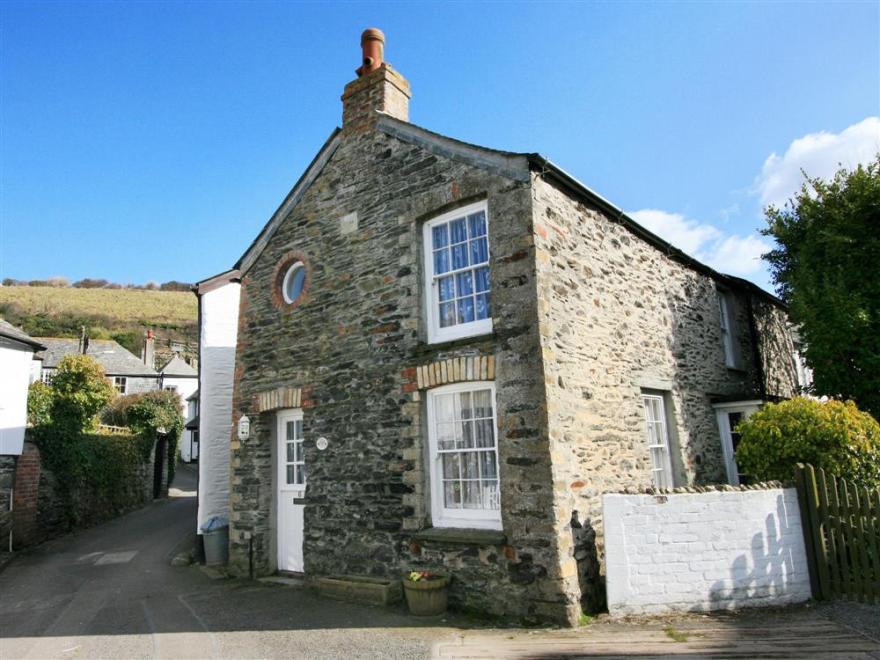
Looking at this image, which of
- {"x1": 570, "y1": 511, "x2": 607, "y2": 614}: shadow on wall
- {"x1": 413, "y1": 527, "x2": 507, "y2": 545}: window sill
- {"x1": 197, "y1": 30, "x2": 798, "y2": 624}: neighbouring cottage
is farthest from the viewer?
{"x1": 197, "y1": 30, "x2": 798, "y2": 624}: neighbouring cottage

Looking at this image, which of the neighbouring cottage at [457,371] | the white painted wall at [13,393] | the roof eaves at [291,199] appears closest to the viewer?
the neighbouring cottage at [457,371]

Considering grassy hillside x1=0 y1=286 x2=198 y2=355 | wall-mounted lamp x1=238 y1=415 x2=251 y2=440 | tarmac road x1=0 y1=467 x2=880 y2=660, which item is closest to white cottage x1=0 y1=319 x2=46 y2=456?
tarmac road x1=0 y1=467 x2=880 y2=660

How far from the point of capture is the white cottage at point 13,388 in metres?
14.3

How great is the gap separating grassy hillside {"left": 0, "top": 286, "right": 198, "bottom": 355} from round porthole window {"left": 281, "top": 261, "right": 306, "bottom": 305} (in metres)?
55.3

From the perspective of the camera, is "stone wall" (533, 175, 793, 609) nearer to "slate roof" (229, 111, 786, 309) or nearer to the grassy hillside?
"slate roof" (229, 111, 786, 309)

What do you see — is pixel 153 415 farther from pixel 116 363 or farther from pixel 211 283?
pixel 116 363

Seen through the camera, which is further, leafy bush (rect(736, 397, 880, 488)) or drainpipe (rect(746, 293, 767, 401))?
drainpipe (rect(746, 293, 767, 401))

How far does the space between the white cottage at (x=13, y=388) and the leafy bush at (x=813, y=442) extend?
53.1 ft

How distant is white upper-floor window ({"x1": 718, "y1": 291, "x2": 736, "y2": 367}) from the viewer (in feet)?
40.9

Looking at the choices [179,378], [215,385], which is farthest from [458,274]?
[179,378]

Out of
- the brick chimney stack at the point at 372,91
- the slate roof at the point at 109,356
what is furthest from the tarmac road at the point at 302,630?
the slate roof at the point at 109,356

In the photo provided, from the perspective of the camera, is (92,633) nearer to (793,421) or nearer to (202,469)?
(202,469)

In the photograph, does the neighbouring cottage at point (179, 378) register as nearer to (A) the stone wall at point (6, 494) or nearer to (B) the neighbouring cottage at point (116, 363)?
(B) the neighbouring cottage at point (116, 363)

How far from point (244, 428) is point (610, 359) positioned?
653 centimetres
